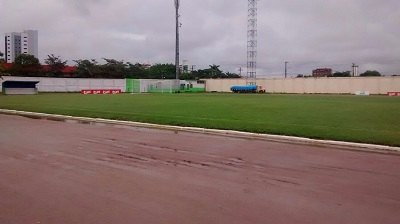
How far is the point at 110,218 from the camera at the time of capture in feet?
17.9

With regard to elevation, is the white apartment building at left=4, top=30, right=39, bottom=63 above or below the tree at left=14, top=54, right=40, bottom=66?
above

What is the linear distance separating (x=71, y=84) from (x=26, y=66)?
14.8 metres

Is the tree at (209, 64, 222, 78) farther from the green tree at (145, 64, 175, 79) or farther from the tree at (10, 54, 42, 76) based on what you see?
the tree at (10, 54, 42, 76)

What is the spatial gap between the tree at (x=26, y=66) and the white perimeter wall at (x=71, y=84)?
40.4ft

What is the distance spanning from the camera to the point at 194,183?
7359 millimetres

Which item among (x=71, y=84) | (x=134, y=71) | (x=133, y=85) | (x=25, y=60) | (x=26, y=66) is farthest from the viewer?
(x=134, y=71)

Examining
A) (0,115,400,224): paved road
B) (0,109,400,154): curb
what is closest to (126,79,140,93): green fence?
(0,109,400,154): curb

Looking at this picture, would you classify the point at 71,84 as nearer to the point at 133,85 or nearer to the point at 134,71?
the point at 133,85

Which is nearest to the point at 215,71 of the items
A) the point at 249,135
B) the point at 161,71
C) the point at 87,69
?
the point at 161,71

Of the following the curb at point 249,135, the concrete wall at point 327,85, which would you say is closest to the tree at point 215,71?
the concrete wall at point 327,85

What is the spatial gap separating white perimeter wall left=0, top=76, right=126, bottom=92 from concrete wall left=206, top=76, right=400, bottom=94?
24.4 m

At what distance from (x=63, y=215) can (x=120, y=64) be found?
106401mm

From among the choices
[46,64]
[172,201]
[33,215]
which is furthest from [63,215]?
[46,64]

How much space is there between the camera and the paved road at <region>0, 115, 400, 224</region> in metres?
5.62
